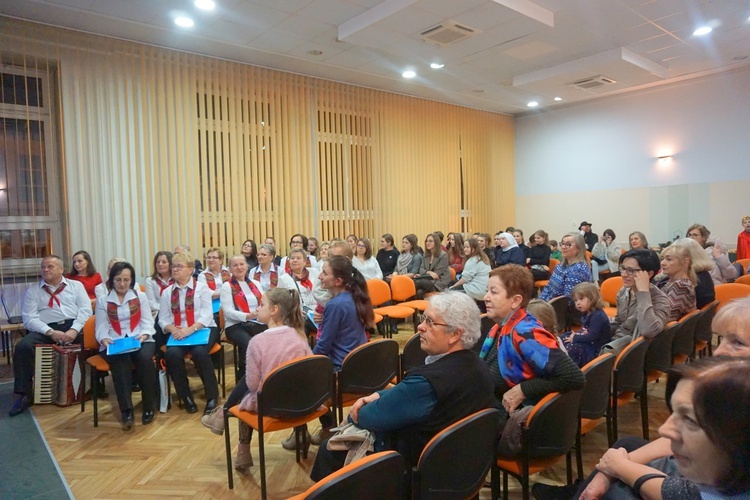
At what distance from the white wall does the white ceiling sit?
2.54ft

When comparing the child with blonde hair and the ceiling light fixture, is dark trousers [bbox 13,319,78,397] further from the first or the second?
the ceiling light fixture

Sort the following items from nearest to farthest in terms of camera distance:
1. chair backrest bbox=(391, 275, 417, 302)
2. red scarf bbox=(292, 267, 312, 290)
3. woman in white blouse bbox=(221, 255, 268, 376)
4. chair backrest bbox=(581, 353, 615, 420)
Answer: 1. chair backrest bbox=(581, 353, 615, 420)
2. woman in white blouse bbox=(221, 255, 268, 376)
3. red scarf bbox=(292, 267, 312, 290)
4. chair backrest bbox=(391, 275, 417, 302)

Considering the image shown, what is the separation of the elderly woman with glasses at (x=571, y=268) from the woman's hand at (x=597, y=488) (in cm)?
305

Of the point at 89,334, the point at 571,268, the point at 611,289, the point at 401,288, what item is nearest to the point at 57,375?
the point at 89,334

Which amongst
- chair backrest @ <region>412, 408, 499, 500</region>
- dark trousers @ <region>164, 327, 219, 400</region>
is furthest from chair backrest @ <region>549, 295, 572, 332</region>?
dark trousers @ <region>164, 327, 219, 400</region>

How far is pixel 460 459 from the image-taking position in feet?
5.71

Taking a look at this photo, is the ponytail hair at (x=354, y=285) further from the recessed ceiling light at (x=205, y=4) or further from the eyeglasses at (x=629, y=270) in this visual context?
the recessed ceiling light at (x=205, y=4)

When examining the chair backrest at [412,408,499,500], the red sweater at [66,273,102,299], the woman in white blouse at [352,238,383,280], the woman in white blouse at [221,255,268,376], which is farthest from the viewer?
the woman in white blouse at [352,238,383,280]

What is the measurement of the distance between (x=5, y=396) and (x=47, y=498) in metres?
2.20

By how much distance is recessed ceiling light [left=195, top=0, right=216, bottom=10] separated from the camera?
16.6ft

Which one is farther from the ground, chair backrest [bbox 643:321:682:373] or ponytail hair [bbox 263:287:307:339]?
ponytail hair [bbox 263:287:307:339]

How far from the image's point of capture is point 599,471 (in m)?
1.59

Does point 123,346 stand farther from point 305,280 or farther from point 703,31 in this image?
point 703,31

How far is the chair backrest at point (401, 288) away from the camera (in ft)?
19.2
